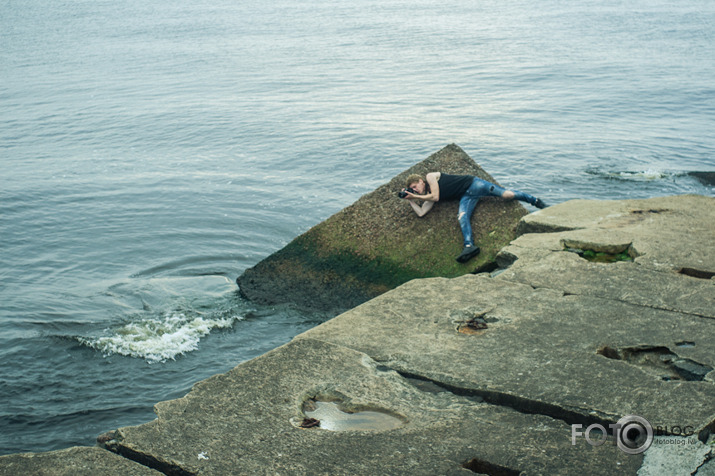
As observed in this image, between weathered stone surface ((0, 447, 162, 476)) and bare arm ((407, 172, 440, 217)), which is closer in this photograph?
weathered stone surface ((0, 447, 162, 476))

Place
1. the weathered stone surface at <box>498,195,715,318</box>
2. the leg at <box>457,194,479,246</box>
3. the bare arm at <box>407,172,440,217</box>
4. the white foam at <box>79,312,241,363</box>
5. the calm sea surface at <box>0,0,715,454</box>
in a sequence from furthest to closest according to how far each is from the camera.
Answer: the bare arm at <box>407,172,440,217</box>
the leg at <box>457,194,479,246</box>
the calm sea surface at <box>0,0,715,454</box>
the white foam at <box>79,312,241,363</box>
the weathered stone surface at <box>498,195,715,318</box>

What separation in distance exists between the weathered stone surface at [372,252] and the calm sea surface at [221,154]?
1.31 feet

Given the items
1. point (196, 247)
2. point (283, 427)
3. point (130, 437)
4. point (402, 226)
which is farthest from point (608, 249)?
point (196, 247)

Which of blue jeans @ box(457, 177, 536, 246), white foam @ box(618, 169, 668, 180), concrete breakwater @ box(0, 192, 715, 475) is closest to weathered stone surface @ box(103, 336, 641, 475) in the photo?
concrete breakwater @ box(0, 192, 715, 475)

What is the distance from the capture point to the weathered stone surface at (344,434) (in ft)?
11.0

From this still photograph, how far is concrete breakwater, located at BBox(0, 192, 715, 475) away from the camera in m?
3.40

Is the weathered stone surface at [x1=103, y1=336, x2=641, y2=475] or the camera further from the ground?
the camera

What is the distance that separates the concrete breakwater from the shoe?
4.51 ft

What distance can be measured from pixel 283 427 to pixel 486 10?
62.5 meters

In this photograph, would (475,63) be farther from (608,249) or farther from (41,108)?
(608,249)

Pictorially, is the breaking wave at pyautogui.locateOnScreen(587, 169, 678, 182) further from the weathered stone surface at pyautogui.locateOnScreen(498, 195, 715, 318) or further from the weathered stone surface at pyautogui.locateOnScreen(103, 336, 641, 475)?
the weathered stone surface at pyautogui.locateOnScreen(103, 336, 641, 475)

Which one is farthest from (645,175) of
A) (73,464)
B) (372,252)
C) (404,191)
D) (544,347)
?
(73,464)

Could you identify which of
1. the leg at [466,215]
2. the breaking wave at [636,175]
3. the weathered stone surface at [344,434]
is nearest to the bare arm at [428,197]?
the leg at [466,215]

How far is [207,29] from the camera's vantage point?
1847 inches
